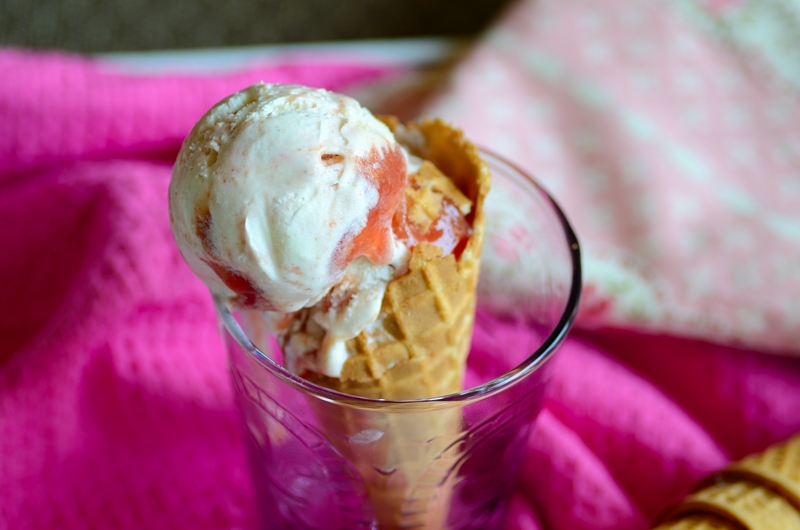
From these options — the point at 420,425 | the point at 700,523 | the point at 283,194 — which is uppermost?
the point at 283,194

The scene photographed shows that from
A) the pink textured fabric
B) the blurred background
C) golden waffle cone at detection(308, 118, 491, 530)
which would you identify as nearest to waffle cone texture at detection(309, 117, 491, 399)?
golden waffle cone at detection(308, 118, 491, 530)

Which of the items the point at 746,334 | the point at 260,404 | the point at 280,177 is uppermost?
the point at 280,177

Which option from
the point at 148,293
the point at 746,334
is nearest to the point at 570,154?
the point at 746,334

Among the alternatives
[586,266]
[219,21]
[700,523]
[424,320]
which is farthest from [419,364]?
[219,21]

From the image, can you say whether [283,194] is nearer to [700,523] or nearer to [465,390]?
[465,390]

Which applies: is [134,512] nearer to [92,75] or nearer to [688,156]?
[92,75]

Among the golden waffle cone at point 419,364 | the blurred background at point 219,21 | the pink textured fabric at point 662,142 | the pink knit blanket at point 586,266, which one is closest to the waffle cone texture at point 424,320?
the golden waffle cone at point 419,364

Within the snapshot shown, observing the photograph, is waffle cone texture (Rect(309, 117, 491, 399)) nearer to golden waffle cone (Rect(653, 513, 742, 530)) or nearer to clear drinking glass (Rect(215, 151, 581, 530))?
clear drinking glass (Rect(215, 151, 581, 530))
